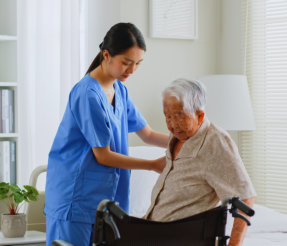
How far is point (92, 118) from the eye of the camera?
1.89m

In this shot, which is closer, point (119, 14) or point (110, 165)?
point (110, 165)

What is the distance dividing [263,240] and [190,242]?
952mm

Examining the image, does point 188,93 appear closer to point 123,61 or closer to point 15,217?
point 123,61

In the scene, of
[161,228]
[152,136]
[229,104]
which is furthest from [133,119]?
[229,104]

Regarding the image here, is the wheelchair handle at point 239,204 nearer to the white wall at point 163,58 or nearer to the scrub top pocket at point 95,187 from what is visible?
the scrub top pocket at point 95,187

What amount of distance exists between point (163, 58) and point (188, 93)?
1.89 metres

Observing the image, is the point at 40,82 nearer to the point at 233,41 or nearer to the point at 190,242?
the point at 233,41

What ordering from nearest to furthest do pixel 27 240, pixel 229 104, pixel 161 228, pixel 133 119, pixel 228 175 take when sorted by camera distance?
pixel 161 228, pixel 228 175, pixel 133 119, pixel 27 240, pixel 229 104

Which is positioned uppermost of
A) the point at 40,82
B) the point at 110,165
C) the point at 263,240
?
the point at 40,82

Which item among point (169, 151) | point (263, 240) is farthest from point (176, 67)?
point (169, 151)

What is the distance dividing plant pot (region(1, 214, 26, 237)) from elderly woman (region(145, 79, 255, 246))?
1.06 meters

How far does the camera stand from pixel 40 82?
3.14 m

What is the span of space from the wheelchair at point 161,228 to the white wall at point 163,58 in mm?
1955

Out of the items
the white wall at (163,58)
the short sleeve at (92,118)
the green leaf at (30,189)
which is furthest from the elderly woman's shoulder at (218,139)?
the white wall at (163,58)
